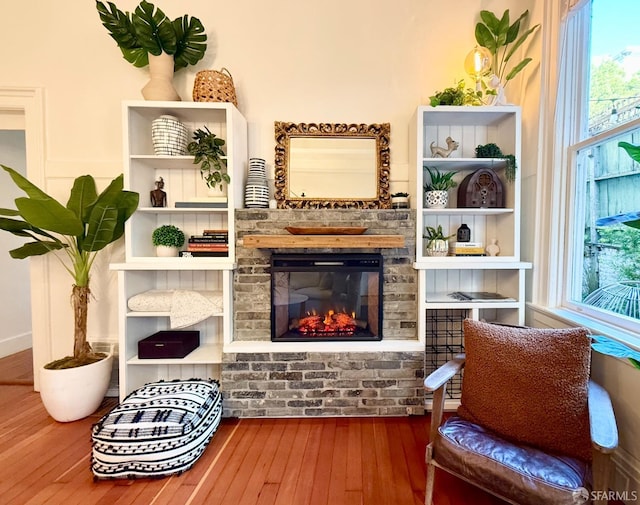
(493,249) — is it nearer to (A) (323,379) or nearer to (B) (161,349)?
(A) (323,379)

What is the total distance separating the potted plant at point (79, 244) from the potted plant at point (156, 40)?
0.76 m

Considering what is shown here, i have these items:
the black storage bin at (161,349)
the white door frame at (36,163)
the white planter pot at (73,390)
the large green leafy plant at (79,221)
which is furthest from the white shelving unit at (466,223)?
the white door frame at (36,163)

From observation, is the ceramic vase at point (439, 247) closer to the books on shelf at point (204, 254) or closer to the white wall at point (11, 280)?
the books on shelf at point (204, 254)

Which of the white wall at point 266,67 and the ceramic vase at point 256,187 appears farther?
the white wall at point 266,67

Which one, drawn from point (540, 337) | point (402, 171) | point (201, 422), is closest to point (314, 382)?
point (201, 422)

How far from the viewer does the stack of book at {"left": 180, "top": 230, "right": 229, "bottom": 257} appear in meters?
2.24

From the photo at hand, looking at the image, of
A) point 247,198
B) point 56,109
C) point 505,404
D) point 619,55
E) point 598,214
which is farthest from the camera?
point 56,109

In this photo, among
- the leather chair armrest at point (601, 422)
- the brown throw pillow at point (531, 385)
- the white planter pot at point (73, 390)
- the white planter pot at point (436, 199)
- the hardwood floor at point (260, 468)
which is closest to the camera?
the leather chair armrest at point (601, 422)

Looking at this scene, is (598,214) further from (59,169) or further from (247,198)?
(59,169)

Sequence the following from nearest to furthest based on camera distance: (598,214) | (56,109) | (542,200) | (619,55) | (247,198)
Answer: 1. (619,55)
2. (598,214)
3. (542,200)
4. (247,198)
5. (56,109)

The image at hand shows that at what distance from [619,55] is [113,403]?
394cm

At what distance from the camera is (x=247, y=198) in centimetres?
229

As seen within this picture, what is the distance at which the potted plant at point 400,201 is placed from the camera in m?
2.31

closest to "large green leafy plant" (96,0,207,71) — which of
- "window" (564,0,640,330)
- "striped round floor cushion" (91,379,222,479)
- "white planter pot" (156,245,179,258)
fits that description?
"white planter pot" (156,245,179,258)
